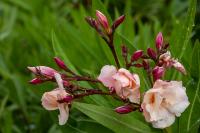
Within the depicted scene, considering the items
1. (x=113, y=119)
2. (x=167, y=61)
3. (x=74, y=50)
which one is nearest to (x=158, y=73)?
(x=167, y=61)

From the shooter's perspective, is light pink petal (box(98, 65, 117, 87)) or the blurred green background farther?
the blurred green background

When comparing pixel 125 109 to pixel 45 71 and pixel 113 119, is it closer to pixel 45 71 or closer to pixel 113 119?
pixel 113 119

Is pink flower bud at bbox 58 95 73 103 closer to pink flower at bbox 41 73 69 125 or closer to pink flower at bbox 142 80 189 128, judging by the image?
pink flower at bbox 41 73 69 125

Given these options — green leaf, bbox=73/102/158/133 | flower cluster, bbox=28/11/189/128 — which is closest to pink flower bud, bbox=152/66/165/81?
flower cluster, bbox=28/11/189/128

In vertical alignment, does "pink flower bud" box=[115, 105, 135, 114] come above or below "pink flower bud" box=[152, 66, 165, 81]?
below

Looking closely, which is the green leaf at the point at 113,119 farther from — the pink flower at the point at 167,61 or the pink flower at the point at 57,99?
the pink flower at the point at 167,61
